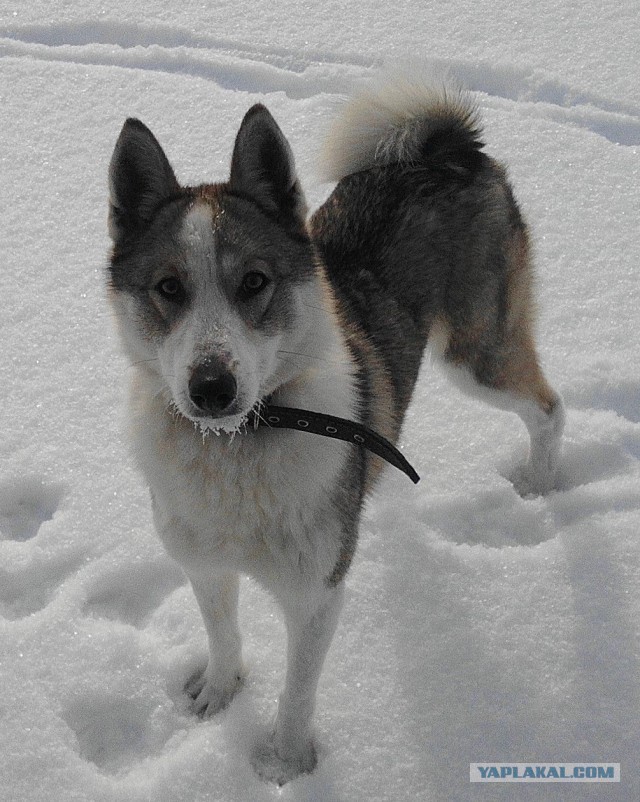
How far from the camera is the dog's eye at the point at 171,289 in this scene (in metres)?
1.81

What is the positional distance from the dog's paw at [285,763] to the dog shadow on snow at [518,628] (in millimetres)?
288

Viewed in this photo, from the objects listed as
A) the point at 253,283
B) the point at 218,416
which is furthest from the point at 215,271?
the point at 218,416

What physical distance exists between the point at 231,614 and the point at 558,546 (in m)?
1.15

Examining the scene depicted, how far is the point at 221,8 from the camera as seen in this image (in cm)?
523

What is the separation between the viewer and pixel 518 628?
245 centimetres

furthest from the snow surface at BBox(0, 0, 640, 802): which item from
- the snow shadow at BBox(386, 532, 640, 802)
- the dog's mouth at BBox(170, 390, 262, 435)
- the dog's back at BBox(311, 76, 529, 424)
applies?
the dog's back at BBox(311, 76, 529, 424)

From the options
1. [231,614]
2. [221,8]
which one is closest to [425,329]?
[231,614]

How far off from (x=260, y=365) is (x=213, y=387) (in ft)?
0.56

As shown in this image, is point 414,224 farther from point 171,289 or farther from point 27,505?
point 27,505

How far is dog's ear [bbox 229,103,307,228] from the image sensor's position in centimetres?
193

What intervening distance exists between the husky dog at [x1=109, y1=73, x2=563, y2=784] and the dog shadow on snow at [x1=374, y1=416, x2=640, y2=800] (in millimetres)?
437

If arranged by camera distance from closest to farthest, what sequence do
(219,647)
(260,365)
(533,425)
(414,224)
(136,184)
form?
(260,365)
(136,184)
(219,647)
(414,224)
(533,425)

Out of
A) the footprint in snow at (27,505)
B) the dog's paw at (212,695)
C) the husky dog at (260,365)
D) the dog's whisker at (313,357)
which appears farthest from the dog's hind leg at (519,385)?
the footprint in snow at (27,505)

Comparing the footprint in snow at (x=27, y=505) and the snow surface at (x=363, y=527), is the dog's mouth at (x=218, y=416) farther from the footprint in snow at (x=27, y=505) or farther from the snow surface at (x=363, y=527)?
the footprint in snow at (x=27, y=505)
